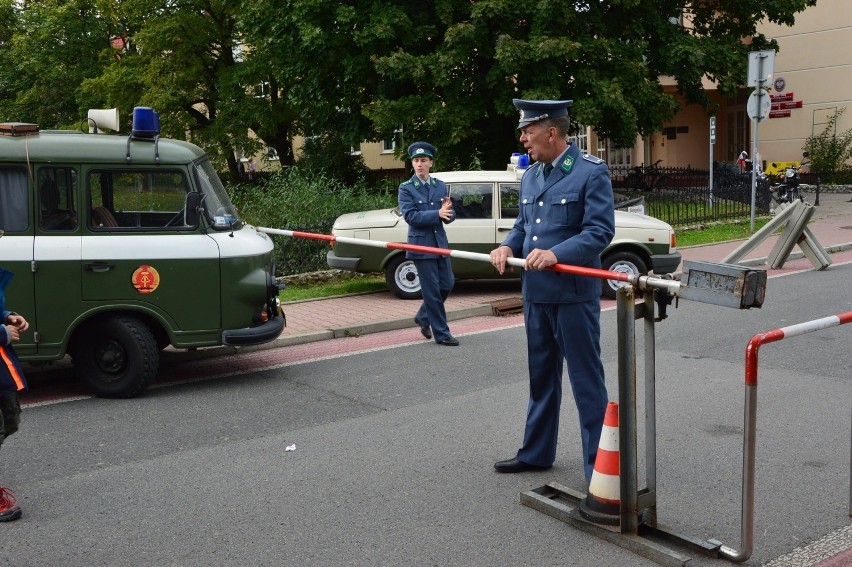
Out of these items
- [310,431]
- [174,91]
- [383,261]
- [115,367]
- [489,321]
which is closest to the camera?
[310,431]

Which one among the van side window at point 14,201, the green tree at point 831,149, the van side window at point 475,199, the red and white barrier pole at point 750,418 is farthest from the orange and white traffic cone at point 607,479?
the green tree at point 831,149

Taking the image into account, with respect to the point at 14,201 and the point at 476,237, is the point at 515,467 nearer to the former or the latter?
the point at 14,201

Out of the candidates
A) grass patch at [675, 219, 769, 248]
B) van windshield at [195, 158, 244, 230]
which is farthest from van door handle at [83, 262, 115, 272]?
grass patch at [675, 219, 769, 248]

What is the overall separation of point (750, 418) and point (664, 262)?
353 inches

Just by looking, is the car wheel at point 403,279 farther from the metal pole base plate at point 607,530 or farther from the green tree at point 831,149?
the green tree at point 831,149

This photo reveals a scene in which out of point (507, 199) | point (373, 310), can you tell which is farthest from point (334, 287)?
point (507, 199)

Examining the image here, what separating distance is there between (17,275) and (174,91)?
2457cm

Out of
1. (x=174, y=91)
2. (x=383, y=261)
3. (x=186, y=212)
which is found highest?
(x=174, y=91)

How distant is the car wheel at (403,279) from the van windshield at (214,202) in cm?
438

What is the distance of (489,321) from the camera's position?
11289mm

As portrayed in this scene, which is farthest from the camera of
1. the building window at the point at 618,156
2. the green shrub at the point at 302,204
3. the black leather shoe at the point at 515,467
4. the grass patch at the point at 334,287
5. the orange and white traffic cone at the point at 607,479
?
the building window at the point at 618,156

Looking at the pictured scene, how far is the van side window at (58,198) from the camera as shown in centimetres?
755

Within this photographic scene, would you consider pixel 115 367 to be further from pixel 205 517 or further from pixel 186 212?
pixel 205 517

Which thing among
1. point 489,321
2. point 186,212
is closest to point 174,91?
point 489,321
